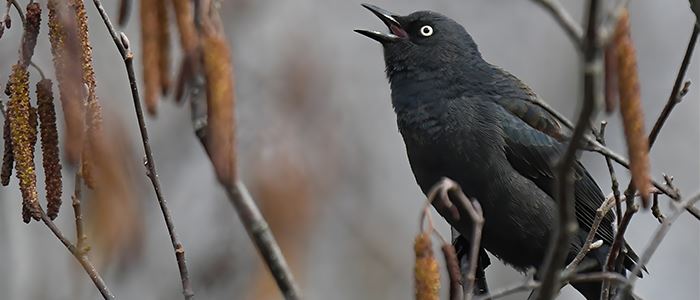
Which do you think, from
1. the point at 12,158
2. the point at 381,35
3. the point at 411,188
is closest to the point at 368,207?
the point at 411,188

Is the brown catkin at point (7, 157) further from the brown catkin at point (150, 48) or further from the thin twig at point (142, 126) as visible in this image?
the brown catkin at point (150, 48)

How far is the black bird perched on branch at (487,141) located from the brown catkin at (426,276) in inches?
129

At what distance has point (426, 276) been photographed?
2.50 meters

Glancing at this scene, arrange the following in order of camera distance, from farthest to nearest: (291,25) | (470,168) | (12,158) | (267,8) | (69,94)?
1. (267,8)
2. (291,25)
3. (470,168)
4. (12,158)
5. (69,94)

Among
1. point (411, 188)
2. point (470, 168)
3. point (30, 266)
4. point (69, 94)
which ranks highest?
point (69, 94)

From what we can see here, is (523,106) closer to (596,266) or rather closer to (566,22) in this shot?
(596,266)

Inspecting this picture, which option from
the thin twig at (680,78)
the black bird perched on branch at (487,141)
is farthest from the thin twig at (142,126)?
the black bird perched on branch at (487,141)

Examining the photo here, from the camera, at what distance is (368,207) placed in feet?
35.6

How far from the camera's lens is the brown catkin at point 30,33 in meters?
3.18

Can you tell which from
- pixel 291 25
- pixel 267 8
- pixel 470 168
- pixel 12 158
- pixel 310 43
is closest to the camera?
A: pixel 12 158

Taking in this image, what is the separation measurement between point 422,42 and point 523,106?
0.73m

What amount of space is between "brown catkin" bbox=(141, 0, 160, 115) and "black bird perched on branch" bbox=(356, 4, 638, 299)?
3.64m

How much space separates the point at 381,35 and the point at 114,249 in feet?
8.33

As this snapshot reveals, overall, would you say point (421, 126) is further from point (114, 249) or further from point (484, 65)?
point (114, 249)
